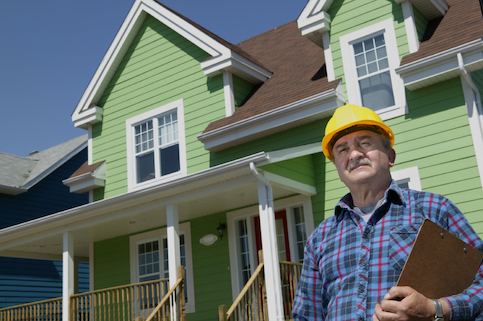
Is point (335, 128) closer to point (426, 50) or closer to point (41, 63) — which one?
point (426, 50)

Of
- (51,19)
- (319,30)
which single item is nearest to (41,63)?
(51,19)

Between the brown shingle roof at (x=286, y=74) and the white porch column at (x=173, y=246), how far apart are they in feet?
6.72

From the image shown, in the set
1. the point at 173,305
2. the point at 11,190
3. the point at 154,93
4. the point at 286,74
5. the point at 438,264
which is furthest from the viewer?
the point at 11,190

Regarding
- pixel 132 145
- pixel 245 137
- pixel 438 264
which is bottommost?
pixel 438 264

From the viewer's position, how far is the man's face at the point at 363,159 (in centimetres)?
222

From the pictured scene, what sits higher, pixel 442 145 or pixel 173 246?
pixel 442 145

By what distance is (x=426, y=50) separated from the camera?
8148mm

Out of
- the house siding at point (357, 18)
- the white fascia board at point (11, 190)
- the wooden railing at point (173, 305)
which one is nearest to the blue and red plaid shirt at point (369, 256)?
the wooden railing at point (173, 305)

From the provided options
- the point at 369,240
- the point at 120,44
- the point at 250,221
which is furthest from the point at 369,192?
the point at 120,44

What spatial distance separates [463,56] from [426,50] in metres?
0.66

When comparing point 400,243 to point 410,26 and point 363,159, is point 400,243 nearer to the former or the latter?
point 363,159

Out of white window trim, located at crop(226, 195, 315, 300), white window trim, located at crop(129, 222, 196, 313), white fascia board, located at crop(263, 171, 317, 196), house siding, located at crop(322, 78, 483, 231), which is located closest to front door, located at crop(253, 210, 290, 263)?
white window trim, located at crop(226, 195, 315, 300)

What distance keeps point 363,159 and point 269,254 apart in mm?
5549

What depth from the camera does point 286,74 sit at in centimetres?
1087
